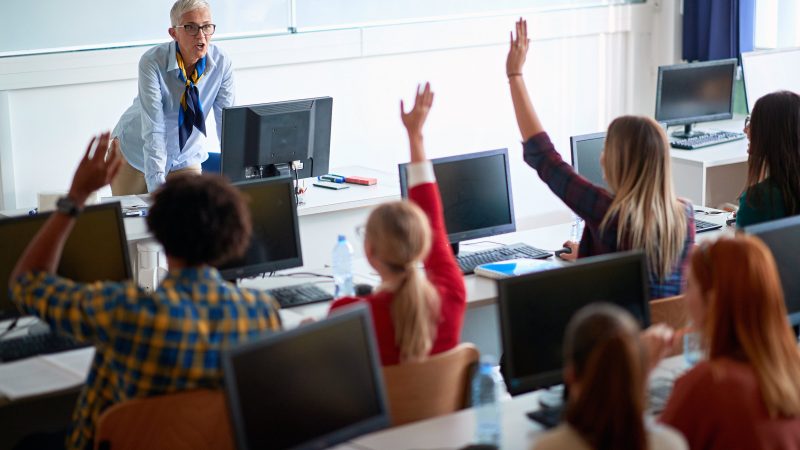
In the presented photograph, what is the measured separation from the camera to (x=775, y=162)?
3697 millimetres

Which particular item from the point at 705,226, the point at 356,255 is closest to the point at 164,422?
the point at 705,226

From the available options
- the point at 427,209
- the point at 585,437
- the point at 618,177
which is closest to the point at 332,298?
the point at 427,209

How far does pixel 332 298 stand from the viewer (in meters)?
3.68

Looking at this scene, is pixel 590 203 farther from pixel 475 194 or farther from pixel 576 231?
pixel 576 231

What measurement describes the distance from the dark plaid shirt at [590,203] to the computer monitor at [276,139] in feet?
4.81

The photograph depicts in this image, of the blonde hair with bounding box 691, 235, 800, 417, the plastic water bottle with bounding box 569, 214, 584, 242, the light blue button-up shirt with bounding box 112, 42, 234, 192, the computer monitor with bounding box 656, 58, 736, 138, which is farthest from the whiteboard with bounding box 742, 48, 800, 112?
the blonde hair with bounding box 691, 235, 800, 417

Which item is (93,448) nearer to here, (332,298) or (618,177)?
(332,298)

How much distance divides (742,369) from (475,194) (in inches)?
78.0

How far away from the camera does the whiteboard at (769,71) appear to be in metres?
6.33

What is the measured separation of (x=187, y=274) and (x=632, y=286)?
1139mm

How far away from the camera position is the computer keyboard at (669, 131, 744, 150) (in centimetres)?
611

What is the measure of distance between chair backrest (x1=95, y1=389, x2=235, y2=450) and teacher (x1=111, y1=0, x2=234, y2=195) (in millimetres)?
2586

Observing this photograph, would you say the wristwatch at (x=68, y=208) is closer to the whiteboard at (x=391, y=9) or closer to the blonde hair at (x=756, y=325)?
the blonde hair at (x=756, y=325)

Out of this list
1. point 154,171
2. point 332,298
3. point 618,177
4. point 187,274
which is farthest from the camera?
point 154,171
